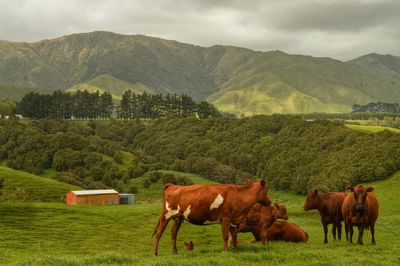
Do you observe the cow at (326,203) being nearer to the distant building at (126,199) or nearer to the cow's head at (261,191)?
the cow's head at (261,191)

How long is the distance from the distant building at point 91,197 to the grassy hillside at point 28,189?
702 centimetres

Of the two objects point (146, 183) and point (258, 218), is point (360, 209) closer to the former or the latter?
point (258, 218)

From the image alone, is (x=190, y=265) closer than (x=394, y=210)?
Yes

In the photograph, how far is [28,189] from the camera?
96.2 m

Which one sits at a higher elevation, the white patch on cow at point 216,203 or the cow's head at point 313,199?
the white patch on cow at point 216,203

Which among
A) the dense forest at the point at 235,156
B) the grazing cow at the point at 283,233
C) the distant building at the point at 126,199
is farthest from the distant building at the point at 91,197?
the grazing cow at the point at 283,233

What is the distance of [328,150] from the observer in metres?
165

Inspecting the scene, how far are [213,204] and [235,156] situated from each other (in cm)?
16688

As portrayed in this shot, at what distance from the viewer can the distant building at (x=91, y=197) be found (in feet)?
291

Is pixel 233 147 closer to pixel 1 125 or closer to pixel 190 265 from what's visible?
pixel 1 125

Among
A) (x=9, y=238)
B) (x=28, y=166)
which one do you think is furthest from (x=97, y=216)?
(x=28, y=166)

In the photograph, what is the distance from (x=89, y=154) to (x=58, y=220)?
307ft

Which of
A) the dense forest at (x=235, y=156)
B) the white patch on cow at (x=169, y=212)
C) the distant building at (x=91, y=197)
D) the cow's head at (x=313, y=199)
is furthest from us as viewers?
the dense forest at (x=235, y=156)

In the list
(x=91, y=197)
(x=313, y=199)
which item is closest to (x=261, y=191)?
(x=313, y=199)
